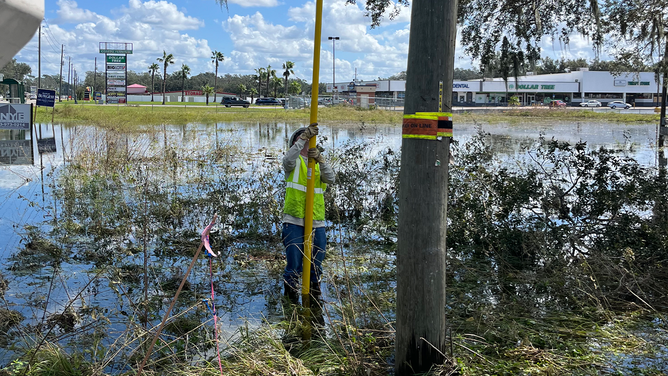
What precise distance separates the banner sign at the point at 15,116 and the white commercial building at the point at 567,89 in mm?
74818

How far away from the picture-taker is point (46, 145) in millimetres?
20719

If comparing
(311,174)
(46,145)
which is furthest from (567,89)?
(311,174)

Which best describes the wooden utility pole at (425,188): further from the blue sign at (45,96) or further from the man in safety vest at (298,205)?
the blue sign at (45,96)

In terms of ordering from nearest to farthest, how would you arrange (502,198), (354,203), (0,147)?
1. (502,198)
2. (354,203)
3. (0,147)

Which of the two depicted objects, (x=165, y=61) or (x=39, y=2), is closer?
(x=39, y=2)

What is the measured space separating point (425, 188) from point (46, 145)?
68.5 feet

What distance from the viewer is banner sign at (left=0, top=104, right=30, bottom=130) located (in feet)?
50.4

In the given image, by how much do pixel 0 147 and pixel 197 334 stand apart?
18.5 meters

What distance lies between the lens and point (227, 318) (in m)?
5.54

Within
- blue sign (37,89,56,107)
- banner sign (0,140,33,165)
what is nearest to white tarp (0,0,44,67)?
banner sign (0,140,33,165)

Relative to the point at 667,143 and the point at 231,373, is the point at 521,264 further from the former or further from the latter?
the point at 667,143

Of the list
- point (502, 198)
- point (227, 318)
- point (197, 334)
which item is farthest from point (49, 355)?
point (502, 198)

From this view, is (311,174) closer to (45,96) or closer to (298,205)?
(298,205)

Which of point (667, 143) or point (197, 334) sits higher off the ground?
point (667, 143)
